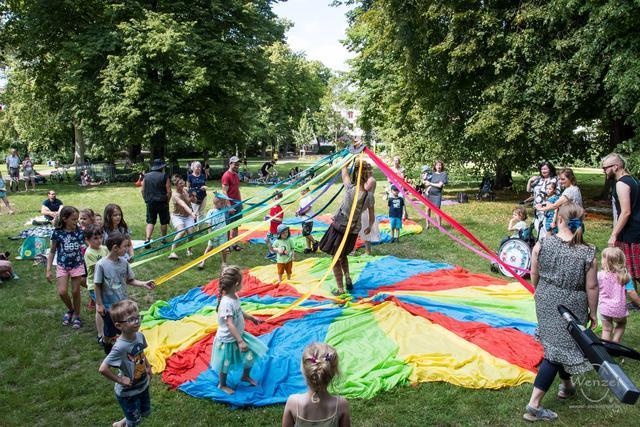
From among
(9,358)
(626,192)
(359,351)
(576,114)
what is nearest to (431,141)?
(576,114)

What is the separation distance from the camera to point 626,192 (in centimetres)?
539

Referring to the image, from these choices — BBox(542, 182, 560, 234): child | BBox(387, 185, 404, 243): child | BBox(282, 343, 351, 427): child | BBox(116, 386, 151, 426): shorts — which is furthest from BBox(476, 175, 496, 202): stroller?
BBox(282, 343, 351, 427): child

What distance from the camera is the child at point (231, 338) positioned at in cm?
416

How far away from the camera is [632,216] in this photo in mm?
5508

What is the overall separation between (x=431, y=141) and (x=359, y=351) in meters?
12.1

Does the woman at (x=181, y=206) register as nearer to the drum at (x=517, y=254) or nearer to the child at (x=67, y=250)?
the child at (x=67, y=250)

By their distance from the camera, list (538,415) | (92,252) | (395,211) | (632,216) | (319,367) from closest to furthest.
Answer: (319,367) < (538,415) < (92,252) < (632,216) < (395,211)

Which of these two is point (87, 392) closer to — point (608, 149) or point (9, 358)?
point (9, 358)

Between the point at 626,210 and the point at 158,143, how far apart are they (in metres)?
21.1

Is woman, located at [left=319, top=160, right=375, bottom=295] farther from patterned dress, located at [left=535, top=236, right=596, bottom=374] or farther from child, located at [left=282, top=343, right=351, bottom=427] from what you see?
child, located at [left=282, top=343, right=351, bottom=427]

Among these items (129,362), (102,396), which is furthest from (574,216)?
(102,396)

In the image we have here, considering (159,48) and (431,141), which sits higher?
(159,48)

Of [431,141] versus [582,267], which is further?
[431,141]

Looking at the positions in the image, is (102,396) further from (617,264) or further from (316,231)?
(316,231)
